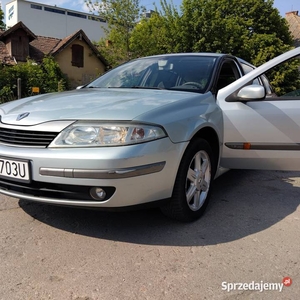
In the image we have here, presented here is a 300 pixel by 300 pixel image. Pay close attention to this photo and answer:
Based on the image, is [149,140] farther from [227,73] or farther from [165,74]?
[227,73]

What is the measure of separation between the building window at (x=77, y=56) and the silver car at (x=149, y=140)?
83.0ft

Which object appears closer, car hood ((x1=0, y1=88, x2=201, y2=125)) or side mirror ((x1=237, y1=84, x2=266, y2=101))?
Answer: car hood ((x1=0, y1=88, x2=201, y2=125))

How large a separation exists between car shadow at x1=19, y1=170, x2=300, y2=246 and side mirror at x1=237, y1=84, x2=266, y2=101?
1.05 meters

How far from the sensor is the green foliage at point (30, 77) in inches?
728

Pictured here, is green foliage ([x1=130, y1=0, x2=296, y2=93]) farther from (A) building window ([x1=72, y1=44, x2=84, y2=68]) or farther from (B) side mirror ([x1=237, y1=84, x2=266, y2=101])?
(B) side mirror ([x1=237, y1=84, x2=266, y2=101])

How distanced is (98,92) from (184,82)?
0.84 m

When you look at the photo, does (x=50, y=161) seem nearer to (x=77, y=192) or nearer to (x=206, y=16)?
(x=77, y=192)

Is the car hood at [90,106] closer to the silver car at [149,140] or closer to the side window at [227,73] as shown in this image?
the silver car at [149,140]

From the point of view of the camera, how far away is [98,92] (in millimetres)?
3385

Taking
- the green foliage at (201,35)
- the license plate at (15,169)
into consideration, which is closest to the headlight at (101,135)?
the license plate at (15,169)

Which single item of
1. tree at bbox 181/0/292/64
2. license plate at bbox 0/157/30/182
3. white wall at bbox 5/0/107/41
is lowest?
license plate at bbox 0/157/30/182

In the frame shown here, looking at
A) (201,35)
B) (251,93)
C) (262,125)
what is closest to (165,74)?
(251,93)

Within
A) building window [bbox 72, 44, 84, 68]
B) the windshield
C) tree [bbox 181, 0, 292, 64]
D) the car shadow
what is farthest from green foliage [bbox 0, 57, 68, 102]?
the car shadow

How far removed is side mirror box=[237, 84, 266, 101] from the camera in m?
3.13
